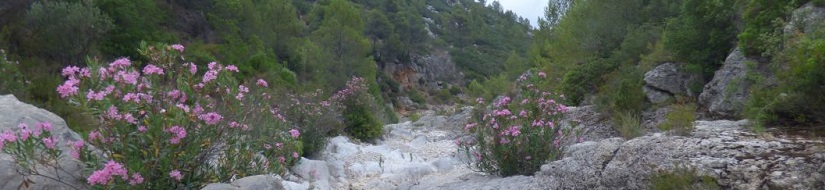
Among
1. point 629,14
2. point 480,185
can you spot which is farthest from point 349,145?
point 629,14

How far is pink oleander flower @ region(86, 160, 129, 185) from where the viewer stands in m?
3.84

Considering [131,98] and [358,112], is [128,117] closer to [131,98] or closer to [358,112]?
[131,98]

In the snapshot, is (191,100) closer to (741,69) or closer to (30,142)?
(30,142)

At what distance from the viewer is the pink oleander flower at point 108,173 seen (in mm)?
3842

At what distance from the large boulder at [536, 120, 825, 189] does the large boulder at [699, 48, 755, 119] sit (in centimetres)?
290

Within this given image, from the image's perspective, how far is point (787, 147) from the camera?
13.3ft

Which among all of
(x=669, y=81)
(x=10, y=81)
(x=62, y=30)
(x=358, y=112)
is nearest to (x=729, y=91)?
(x=669, y=81)

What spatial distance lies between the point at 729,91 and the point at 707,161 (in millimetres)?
5031

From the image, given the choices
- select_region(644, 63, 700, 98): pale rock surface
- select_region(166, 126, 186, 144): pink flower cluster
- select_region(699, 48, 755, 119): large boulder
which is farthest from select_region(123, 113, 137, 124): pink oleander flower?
select_region(644, 63, 700, 98): pale rock surface

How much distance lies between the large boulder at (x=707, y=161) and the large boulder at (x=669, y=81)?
5688mm

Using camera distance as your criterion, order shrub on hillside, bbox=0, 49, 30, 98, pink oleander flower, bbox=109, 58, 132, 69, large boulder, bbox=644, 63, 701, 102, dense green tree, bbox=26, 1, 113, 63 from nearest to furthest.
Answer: pink oleander flower, bbox=109, 58, 132, 69, shrub on hillside, bbox=0, 49, 30, 98, large boulder, bbox=644, 63, 701, 102, dense green tree, bbox=26, 1, 113, 63

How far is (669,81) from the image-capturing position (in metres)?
11.5

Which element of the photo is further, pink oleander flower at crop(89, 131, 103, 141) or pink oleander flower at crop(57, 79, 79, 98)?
pink oleander flower at crop(89, 131, 103, 141)

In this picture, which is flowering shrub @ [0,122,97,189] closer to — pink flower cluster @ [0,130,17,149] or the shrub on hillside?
pink flower cluster @ [0,130,17,149]
